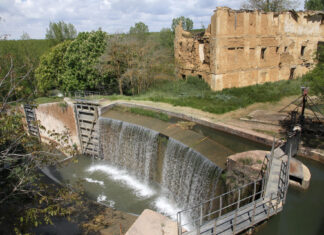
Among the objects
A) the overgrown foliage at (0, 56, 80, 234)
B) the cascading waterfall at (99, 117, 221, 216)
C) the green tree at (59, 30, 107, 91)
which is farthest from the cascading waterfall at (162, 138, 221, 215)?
the green tree at (59, 30, 107, 91)

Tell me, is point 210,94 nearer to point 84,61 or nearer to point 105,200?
point 84,61

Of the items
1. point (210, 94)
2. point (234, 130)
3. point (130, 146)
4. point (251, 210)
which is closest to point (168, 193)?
point (130, 146)

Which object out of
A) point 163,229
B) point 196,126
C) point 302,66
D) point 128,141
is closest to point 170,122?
point 196,126

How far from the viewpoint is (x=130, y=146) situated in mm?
15289

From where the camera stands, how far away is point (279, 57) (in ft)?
83.1

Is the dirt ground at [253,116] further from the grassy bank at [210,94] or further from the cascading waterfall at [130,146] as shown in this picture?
the cascading waterfall at [130,146]

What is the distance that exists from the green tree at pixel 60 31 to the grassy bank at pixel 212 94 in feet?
106

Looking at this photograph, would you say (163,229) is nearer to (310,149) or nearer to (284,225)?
(284,225)

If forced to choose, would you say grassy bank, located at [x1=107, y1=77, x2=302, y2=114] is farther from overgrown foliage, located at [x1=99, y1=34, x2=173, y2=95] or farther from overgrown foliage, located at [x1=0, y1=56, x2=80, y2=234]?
overgrown foliage, located at [x1=0, y1=56, x2=80, y2=234]

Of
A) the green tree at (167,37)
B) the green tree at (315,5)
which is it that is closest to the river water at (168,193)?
the green tree at (167,37)

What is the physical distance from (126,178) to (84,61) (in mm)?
12719

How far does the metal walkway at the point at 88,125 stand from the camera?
60.1 ft

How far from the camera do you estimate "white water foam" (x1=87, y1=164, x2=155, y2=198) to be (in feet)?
44.1

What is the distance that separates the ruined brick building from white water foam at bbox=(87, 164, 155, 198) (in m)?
11.0
